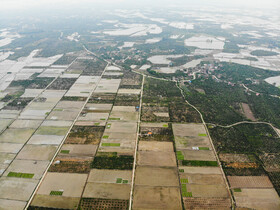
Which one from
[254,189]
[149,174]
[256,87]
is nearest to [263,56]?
[256,87]

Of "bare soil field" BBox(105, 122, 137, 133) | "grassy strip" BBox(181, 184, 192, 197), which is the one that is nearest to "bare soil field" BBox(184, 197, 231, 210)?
"grassy strip" BBox(181, 184, 192, 197)

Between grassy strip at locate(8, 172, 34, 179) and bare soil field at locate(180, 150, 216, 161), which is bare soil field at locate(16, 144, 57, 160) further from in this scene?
bare soil field at locate(180, 150, 216, 161)

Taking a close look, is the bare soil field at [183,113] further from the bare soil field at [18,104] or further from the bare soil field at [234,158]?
the bare soil field at [18,104]

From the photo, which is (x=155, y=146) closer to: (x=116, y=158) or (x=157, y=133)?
(x=157, y=133)

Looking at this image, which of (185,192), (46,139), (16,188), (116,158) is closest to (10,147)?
(46,139)

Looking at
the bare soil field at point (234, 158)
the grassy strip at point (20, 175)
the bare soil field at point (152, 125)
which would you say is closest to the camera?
the grassy strip at point (20, 175)

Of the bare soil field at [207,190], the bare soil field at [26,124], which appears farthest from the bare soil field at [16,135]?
the bare soil field at [207,190]
